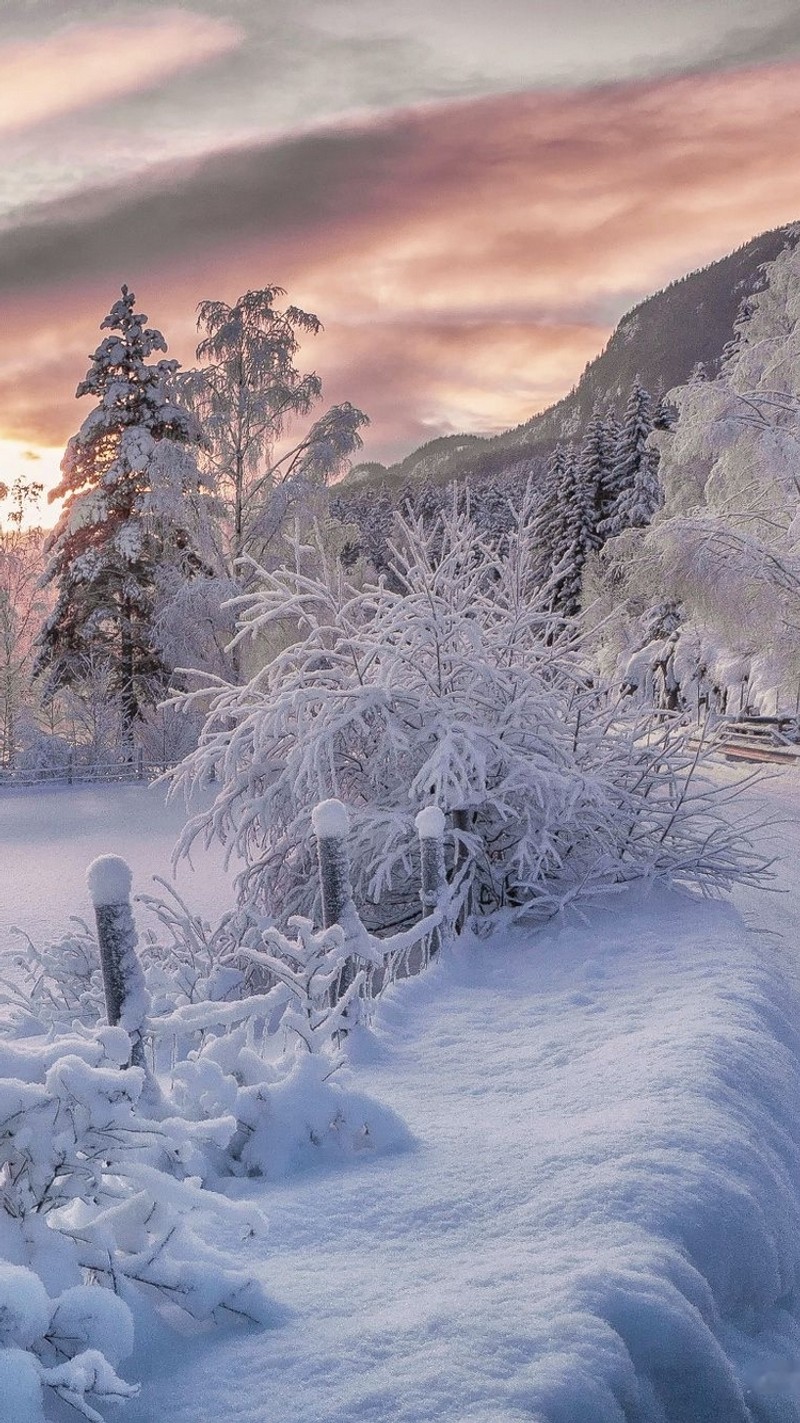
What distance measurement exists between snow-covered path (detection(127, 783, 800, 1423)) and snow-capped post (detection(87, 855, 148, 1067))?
29.6 inches

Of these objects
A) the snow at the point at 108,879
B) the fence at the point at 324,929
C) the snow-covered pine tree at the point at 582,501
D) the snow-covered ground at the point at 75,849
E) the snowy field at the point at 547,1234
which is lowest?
the snow-covered ground at the point at 75,849

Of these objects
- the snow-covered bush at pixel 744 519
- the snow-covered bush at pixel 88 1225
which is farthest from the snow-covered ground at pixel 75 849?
the snow-covered bush at pixel 88 1225

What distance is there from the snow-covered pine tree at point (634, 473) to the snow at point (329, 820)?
3960 cm

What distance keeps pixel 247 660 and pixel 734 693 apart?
18951 mm

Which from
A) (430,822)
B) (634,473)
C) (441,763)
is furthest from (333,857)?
(634,473)

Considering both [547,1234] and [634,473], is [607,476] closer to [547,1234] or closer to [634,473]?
[634,473]

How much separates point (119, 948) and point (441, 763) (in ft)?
10.6

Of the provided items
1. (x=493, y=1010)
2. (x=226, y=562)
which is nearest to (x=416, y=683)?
(x=493, y=1010)

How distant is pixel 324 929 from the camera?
4.82m

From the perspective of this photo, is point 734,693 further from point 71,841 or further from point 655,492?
point 71,841

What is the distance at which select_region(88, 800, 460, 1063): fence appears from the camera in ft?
11.4

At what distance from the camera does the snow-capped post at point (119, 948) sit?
344 cm

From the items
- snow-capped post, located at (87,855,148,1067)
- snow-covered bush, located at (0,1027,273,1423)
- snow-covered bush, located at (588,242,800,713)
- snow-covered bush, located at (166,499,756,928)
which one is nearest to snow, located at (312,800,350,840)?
snow-capped post, located at (87,855,148,1067)

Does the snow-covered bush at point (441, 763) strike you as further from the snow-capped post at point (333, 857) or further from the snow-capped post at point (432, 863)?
the snow-capped post at point (333, 857)
